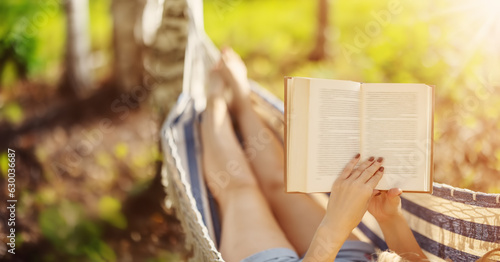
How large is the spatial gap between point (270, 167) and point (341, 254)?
50 centimetres

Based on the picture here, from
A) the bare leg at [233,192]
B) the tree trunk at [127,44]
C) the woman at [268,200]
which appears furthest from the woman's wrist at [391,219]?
the tree trunk at [127,44]

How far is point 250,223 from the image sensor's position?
1535 mm

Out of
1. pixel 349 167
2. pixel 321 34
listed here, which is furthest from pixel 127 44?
pixel 349 167

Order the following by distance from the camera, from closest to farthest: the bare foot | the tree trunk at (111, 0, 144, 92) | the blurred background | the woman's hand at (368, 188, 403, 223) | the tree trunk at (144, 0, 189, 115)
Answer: the woman's hand at (368, 188, 403, 223)
the bare foot
the tree trunk at (144, 0, 189, 115)
the blurred background
the tree trunk at (111, 0, 144, 92)

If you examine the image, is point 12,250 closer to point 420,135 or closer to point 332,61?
point 420,135

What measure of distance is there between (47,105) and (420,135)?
3.04 m

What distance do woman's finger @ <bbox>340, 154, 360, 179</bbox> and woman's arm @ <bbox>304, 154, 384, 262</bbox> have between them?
2 centimetres

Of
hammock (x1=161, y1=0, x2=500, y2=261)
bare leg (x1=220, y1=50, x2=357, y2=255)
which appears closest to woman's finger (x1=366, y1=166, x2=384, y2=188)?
hammock (x1=161, y1=0, x2=500, y2=261)

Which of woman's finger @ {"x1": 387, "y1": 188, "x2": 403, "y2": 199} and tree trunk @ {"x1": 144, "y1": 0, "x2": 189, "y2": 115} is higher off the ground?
tree trunk @ {"x1": 144, "y1": 0, "x2": 189, "y2": 115}

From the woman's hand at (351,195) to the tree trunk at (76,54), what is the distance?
2.79 m

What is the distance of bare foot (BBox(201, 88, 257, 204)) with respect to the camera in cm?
173

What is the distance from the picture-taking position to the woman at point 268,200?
3.81 ft

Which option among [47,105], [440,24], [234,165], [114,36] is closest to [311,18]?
[440,24]

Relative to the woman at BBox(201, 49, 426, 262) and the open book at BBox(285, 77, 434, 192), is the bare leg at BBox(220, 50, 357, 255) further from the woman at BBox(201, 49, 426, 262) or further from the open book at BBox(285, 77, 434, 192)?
the open book at BBox(285, 77, 434, 192)
